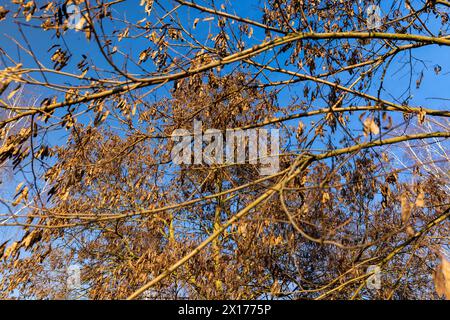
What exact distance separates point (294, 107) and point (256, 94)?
438 cm

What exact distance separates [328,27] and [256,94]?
1115 millimetres

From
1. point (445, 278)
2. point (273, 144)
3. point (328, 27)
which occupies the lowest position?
point (445, 278)

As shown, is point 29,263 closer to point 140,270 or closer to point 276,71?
point 140,270

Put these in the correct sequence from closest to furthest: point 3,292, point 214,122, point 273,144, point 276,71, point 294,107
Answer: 1. point 276,71
2. point 214,122
3. point 273,144
4. point 3,292
5. point 294,107

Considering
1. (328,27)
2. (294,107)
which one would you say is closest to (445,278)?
(328,27)

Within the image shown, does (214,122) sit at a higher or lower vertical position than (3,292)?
higher

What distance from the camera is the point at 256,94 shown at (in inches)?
174

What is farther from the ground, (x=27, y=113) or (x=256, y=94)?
(x=256, y=94)
